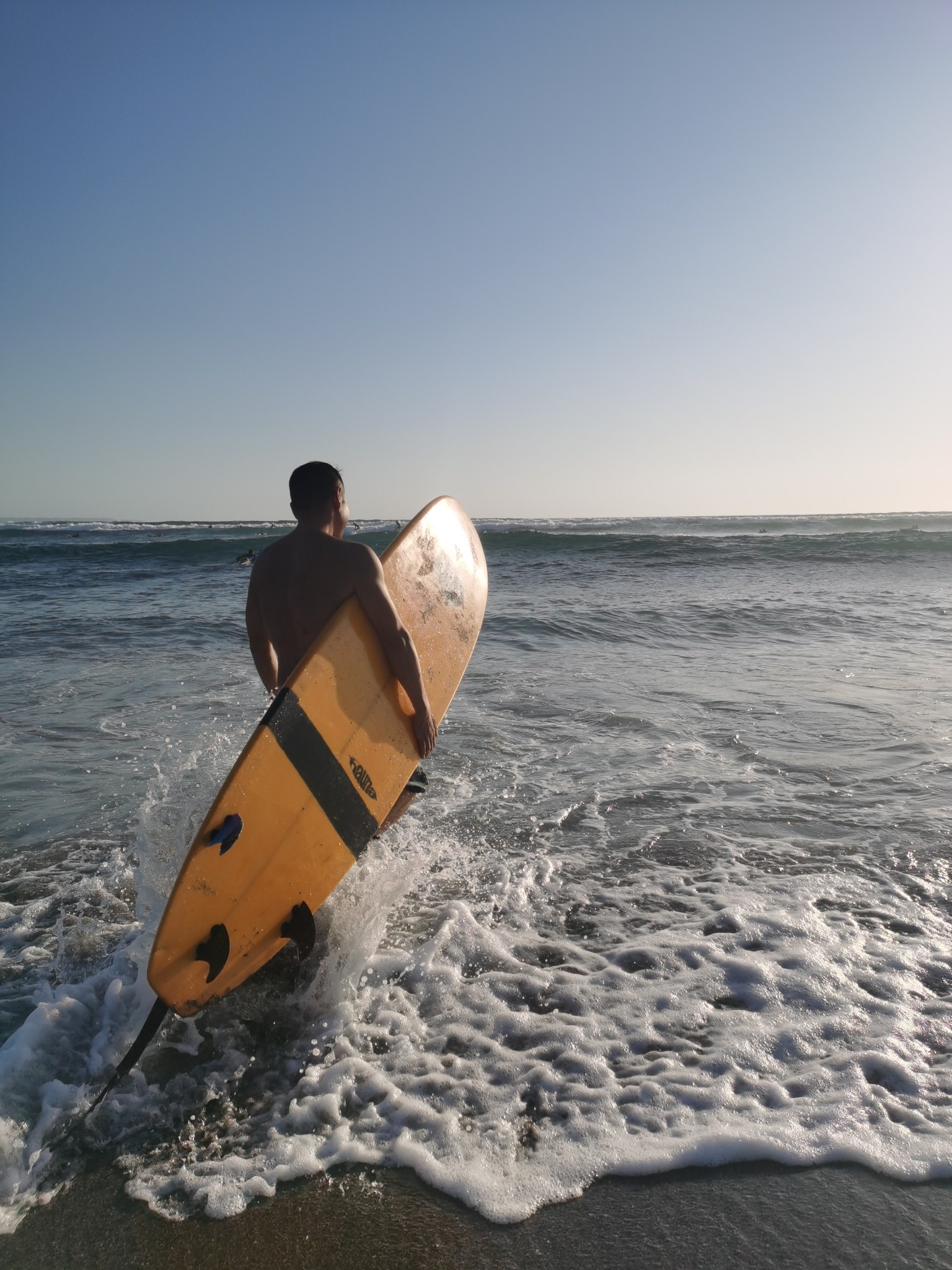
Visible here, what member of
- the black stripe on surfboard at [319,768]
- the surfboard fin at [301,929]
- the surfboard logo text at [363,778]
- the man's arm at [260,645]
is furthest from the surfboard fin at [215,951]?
the man's arm at [260,645]

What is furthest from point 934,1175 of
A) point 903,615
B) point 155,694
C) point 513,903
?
point 903,615

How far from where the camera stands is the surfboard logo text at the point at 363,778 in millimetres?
2746

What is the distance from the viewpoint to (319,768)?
2.59 m

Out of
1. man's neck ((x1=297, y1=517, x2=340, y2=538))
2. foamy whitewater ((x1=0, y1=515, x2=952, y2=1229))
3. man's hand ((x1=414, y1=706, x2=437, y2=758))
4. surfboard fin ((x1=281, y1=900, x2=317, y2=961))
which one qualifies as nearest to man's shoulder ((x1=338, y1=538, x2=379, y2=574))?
man's neck ((x1=297, y1=517, x2=340, y2=538))

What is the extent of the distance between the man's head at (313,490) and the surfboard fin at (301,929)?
1.41 m

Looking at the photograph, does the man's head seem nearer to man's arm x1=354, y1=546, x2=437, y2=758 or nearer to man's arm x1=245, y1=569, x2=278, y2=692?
man's arm x1=354, y1=546, x2=437, y2=758

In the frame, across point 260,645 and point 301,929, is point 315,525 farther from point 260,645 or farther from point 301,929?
point 301,929

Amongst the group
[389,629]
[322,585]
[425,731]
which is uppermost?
[322,585]

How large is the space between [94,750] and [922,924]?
483cm

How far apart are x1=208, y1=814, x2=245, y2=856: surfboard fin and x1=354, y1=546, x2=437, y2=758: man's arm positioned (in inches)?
33.6

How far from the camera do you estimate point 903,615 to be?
36.5 ft

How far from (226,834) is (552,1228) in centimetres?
129

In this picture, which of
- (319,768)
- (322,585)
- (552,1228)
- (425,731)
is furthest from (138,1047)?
(322,585)

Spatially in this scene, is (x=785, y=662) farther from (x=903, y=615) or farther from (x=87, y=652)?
(x=87, y=652)
